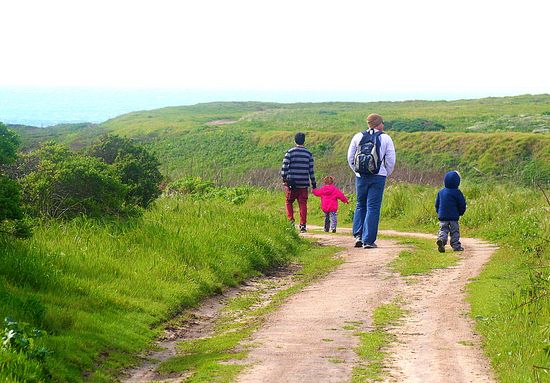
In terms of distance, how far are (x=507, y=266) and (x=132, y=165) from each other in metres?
7.34

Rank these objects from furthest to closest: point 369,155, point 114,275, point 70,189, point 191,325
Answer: point 369,155 → point 70,189 → point 114,275 → point 191,325

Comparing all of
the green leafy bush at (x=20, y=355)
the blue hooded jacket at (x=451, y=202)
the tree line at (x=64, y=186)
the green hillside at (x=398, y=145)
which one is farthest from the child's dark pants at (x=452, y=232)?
the green hillside at (x=398, y=145)

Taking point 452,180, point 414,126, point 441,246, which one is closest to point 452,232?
point 441,246

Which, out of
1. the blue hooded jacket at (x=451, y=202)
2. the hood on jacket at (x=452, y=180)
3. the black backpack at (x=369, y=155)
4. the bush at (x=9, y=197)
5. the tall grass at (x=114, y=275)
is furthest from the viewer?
the hood on jacket at (x=452, y=180)

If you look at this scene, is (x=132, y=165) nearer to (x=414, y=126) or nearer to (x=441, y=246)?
(x=441, y=246)

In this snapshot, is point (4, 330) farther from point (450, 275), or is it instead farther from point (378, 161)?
point (378, 161)

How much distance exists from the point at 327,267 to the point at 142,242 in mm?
3598

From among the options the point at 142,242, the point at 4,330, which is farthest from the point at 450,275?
the point at 4,330

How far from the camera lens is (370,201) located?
17.8m

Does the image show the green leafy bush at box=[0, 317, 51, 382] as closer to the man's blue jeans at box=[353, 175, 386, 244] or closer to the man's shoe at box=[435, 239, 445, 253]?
the man's blue jeans at box=[353, 175, 386, 244]

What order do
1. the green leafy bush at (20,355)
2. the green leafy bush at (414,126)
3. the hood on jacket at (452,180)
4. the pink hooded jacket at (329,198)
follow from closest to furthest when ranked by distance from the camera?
the green leafy bush at (20,355)
the hood on jacket at (452,180)
the pink hooded jacket at (329,198)
the green leafy bush at (414,126)

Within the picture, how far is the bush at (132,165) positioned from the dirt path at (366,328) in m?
4.48

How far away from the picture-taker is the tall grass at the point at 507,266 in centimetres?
870

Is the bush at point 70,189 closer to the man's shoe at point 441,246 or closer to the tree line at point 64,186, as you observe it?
the tree line at point 64,186
